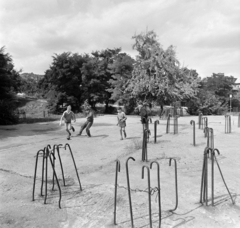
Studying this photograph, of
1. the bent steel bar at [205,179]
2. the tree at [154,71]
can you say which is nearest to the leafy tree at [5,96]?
the tree at [154,71]

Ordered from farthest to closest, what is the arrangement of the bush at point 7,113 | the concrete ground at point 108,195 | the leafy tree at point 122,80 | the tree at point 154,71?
the leafy tree at point 122,80
the bush at point 7,113
the tree at point 154,71
the concrete ground at point 108,195

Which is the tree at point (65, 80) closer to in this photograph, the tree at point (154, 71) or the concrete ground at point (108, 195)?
the tree at point (154, 71)

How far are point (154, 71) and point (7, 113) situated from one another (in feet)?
38.7

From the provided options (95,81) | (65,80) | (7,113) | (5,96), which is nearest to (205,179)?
(7,113)

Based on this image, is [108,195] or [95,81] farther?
[95,81]

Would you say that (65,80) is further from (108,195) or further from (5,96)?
(108,195)

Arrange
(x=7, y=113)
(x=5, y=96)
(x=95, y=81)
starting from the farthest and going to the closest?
(x=95, y=81)
(x=5, y=96)
(x=7, y=113)

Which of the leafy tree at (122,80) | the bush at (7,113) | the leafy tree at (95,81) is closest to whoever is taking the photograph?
the bush at (7,113)

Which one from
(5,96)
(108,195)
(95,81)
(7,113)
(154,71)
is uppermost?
(95,81)

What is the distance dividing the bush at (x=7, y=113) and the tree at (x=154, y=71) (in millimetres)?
9615

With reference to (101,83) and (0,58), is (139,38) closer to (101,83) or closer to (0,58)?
(0,58)

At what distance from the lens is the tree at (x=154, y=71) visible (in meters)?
18.7

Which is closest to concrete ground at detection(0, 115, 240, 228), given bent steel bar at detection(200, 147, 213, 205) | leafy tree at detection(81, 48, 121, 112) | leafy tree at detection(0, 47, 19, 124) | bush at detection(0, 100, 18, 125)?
bent steel bar at detection(200, 147, 213, 205)

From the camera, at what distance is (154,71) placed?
65.5ft
